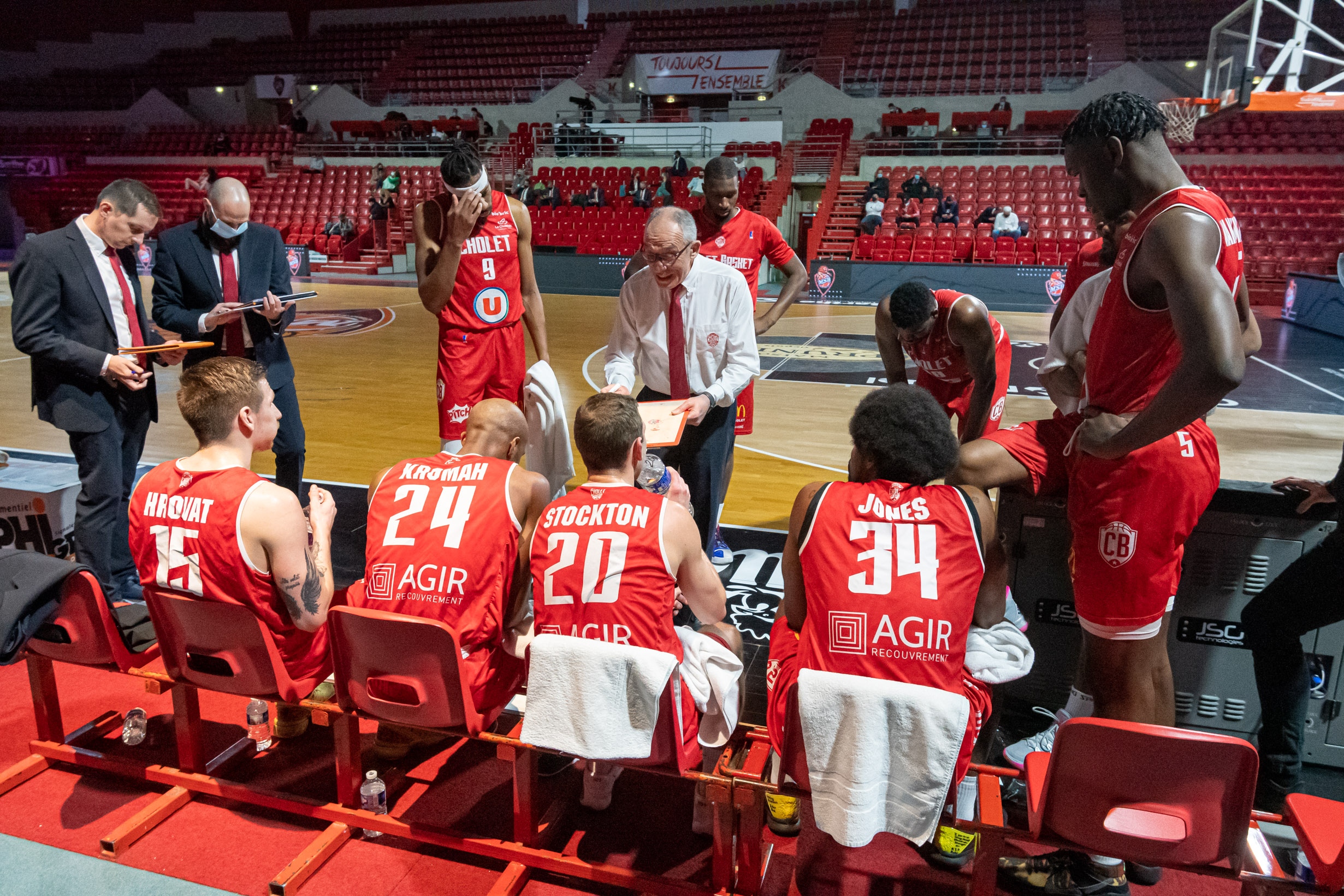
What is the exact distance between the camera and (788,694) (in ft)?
6.30

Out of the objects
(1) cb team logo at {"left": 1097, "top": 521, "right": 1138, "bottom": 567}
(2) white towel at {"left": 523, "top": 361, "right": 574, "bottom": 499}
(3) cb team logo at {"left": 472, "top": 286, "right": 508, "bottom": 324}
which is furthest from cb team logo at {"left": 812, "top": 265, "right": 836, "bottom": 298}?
(1) cb team logo at {"left": 1097, "top": 521, "right": 1138, "bottom": 567}

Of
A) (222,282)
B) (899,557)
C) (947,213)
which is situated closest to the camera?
(899,557)

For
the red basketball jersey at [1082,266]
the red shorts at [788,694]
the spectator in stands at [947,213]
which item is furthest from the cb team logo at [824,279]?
the red shorts at [788,694]

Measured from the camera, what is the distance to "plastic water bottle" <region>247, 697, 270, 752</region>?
9.18 ft

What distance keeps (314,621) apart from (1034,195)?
17139mm

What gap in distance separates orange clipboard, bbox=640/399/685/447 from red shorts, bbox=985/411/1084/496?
101cm

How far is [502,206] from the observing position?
3967 mm

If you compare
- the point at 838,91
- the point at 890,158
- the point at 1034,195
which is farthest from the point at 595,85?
the point at 1034,195

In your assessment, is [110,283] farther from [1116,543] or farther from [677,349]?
[1116,543]

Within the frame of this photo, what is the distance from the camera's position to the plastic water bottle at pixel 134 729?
2.84m

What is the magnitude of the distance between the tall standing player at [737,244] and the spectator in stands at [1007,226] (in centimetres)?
1134

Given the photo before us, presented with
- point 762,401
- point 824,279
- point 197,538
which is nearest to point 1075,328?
point 197,538

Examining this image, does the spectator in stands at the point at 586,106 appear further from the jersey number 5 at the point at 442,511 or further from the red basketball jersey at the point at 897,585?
the red basketball jersey at the point at 897,585

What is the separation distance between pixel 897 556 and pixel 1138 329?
858 millimetres
